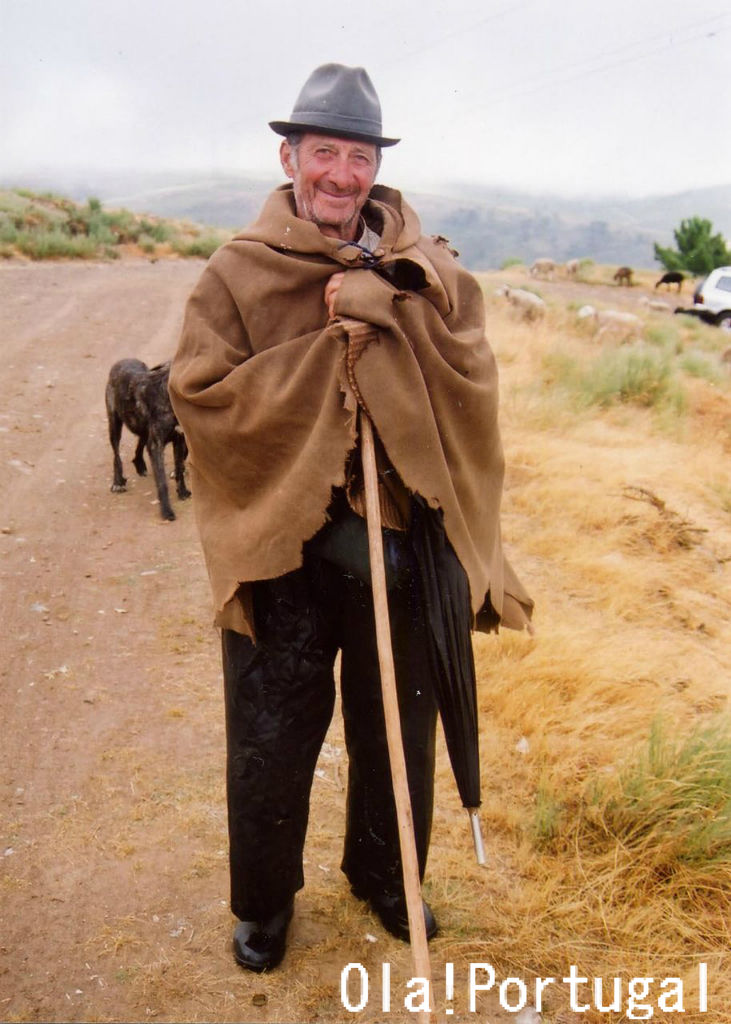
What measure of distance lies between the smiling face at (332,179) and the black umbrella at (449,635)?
0.70 metres

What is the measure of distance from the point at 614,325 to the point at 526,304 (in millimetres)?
1528

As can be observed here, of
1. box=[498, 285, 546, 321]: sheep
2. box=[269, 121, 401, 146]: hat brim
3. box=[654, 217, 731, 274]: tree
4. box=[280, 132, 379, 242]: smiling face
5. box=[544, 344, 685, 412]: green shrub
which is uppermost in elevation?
box=[269, 121, 401, 146]: hat brim

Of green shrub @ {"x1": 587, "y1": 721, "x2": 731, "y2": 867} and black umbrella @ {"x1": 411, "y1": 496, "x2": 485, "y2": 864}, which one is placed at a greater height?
black umbrella @ {"x1": 411, "y1": 496, "x2": 485, "y2": 864}

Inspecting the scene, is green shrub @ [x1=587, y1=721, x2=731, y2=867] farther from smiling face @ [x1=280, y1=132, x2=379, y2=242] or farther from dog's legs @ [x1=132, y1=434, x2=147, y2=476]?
dog's legs @ [x1=132, y1=434, x2=147, y2=476]

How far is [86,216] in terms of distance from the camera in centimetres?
2317

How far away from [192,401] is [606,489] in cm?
478

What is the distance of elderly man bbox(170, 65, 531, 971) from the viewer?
78.0 inches

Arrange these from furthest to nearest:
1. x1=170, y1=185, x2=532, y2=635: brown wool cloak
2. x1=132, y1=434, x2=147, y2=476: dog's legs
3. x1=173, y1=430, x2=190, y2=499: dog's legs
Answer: x1=132, y1=434, x2=147, y2=476: dog's legs, x1=173, y1=430, x2=190, y2=499: dog's legs, x1=170, y1=185, x2=532, y2=635: brown wool cloak

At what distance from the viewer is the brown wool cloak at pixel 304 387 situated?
6.45ft

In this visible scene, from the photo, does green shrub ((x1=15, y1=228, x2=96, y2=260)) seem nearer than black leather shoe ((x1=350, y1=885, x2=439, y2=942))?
No

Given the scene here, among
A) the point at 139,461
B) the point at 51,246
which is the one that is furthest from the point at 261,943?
the point at 51,246

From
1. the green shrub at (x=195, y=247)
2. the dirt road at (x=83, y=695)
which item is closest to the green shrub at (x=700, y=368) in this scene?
the dirt road at (x=83, y=695)

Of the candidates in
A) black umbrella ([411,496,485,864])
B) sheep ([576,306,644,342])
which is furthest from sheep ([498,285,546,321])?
black umbrella ([411,496,485,864])

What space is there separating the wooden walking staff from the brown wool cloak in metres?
0.07
